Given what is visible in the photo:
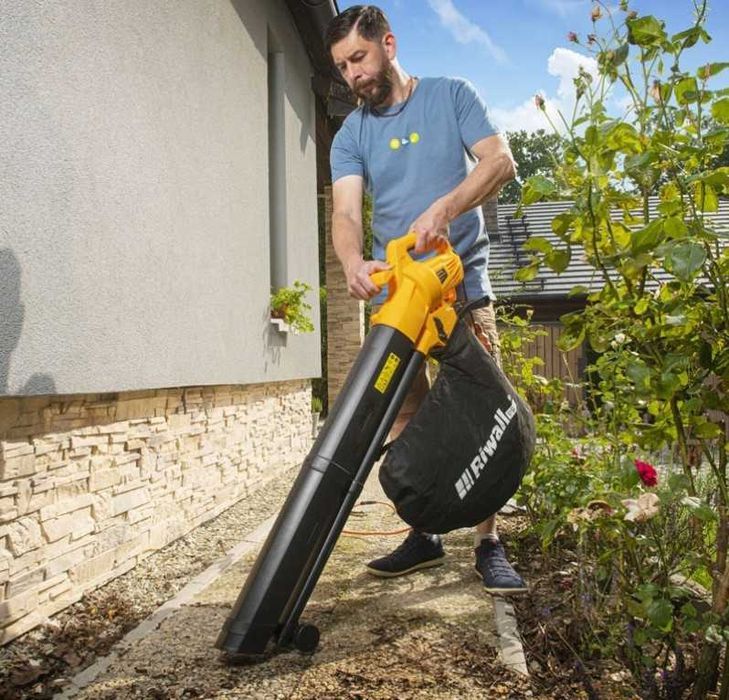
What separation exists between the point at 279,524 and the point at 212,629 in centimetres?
70

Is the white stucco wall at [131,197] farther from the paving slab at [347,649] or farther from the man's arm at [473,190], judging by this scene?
the man's arm at [473,190]

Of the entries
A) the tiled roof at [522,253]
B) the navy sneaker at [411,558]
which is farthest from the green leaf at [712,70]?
the tiled roof at [522,253]

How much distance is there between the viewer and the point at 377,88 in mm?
2697

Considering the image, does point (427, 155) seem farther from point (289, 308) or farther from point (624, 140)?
point (289, 308)

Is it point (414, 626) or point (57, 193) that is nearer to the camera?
point (414, 626)

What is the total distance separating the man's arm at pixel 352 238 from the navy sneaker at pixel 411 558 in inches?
44.3

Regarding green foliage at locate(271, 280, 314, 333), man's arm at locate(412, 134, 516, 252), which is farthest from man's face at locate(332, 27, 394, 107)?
green foliage at locate(271, 280, 314, 333)

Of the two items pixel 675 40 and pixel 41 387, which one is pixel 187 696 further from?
pixel 675 40

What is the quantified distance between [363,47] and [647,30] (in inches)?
42.1

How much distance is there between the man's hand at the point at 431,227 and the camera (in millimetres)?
2223

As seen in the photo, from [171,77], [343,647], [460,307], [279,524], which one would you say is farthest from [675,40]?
[171,77]

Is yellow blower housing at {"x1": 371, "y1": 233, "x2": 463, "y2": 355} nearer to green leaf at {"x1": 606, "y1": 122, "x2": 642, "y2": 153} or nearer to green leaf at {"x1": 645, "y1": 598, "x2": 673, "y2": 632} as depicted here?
green leaf at {"x1": 606, "y1": 122, "x2": 642, "y2": 153}

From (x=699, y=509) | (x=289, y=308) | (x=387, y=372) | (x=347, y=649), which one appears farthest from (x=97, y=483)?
(x=289, y=308)

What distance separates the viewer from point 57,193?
266cm
